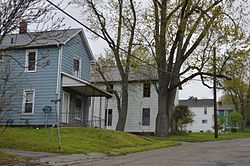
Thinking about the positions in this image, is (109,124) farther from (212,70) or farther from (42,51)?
(42,51)

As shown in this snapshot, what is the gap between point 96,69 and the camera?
44188 mm

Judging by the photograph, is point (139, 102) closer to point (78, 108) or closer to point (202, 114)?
point (78, 108)

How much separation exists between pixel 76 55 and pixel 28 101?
5124 millimetres

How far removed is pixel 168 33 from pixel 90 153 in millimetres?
18351

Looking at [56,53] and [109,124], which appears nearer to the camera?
[56,53]

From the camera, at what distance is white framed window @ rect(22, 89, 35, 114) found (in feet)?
98.9

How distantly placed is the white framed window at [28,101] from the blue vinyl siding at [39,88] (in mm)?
217

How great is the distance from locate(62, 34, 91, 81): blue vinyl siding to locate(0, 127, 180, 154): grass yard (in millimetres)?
6097

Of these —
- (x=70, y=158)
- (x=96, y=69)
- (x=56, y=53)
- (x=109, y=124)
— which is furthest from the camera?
(x=109, y=124)

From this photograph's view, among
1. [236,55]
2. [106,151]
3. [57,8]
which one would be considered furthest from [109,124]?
[57,8]

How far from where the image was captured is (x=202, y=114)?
9275 centimetres

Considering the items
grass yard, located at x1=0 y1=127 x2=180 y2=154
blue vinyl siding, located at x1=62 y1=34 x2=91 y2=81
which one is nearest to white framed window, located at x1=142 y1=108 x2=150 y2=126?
blue vinyl siding, located at x1=62 y1=34 x2=91 y2=81

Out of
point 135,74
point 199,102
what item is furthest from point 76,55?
point 199,102

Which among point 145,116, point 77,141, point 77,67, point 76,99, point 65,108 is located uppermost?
point 77,67
